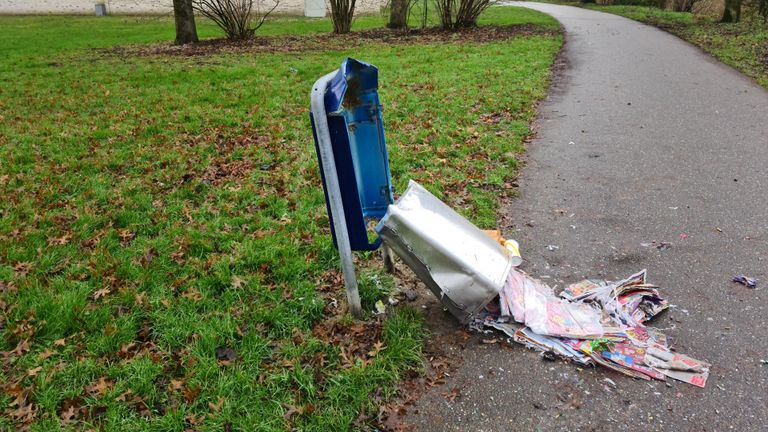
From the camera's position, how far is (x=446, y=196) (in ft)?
17.3

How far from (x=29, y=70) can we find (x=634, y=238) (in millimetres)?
14069

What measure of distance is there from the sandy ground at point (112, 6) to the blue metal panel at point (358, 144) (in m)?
28.5

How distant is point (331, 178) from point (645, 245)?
278 centimetres

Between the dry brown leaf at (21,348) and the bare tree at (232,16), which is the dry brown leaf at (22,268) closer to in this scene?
the dry brown leaf at (21,348)

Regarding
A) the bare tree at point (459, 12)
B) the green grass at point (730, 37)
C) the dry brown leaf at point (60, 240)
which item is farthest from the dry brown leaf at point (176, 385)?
the bare tree at point (459, 12)

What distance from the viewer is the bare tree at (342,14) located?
19.7 meters

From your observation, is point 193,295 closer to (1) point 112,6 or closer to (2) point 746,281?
(2) point 746,281

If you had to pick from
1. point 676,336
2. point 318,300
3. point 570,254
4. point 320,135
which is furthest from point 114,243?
point 676,336

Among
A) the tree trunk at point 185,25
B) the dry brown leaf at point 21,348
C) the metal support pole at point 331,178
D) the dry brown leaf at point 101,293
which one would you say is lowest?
the dry brown leaf at point 21,348

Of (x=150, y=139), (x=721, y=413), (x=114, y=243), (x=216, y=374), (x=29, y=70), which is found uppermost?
(x=29, y=70)

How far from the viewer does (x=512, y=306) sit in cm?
323

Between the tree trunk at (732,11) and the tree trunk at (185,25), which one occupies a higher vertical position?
the tree trunk at (185,25)

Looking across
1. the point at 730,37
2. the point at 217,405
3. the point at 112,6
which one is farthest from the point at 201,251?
the point at 112,6

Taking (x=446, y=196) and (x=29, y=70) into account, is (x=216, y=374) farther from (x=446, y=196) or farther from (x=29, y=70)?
(x=29, y=70)
